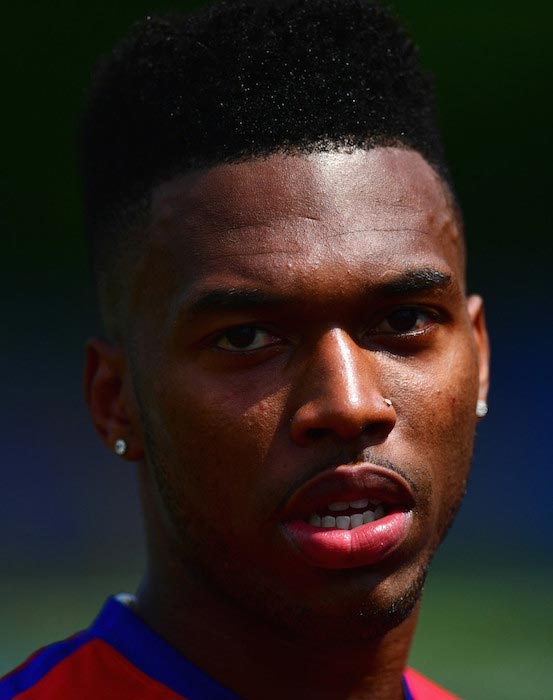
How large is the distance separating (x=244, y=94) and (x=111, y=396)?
895 mm

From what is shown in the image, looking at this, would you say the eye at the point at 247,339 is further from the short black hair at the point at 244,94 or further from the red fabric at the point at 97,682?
the red fabric at the point at 97,682

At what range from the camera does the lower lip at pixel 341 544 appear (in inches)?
108

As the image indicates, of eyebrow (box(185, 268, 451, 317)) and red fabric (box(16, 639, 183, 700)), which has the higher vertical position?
eyebrow (box(185, 268, 451, 317))

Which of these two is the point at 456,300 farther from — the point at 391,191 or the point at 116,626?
the point at 116,626

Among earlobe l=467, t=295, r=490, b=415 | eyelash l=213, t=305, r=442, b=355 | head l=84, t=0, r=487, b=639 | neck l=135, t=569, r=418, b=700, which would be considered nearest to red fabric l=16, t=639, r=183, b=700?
neck l=135, t=569, r=418, b=700

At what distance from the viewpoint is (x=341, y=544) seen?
108 inches

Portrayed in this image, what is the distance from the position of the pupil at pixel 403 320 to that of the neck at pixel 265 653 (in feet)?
2.44

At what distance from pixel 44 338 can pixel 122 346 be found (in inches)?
272

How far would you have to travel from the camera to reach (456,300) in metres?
3.07

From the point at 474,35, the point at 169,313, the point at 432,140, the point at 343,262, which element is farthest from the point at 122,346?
the point at 474,35

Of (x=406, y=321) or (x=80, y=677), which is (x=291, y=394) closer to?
(x=406, y=321)

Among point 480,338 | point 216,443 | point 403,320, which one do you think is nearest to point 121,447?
point 216,443

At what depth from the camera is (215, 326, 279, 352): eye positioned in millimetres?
2877

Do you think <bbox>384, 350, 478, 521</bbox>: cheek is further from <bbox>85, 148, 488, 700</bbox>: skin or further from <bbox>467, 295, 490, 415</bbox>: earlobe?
<bbox>467, 295, 490, 415</bbox>: earlobe
